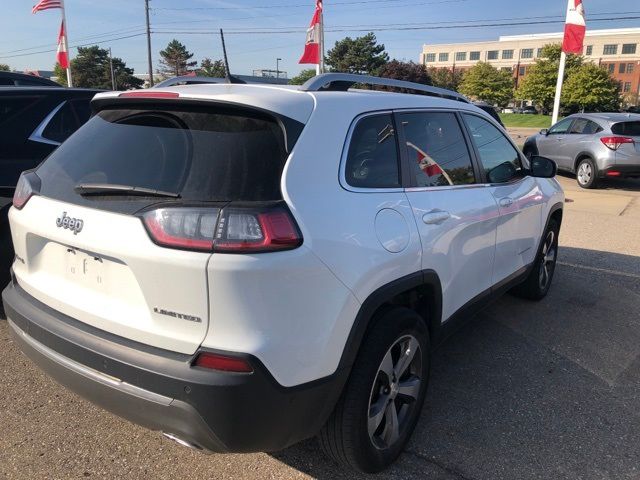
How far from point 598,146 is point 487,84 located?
7015 cm

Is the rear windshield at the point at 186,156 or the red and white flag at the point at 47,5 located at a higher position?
the red and white flag at the point at 47,5

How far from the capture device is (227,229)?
190 cm

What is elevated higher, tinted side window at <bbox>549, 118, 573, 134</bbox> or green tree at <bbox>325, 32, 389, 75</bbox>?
green tree at <bbox>325, 32, 389, 75</bbox>

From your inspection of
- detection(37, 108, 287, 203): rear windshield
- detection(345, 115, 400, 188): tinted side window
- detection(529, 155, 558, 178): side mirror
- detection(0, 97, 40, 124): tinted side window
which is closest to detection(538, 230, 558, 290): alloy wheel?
detection(529, 155, 558, 178): side mirror

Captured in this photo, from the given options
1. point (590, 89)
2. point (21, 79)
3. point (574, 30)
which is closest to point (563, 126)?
point (574, 30)

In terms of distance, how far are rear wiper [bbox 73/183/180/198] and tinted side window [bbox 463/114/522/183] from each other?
2.21 metres

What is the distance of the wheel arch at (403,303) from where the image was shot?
7.20 feet

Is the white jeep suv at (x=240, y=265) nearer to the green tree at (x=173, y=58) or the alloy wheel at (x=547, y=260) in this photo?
the alloy wheel at (x=547, y=260)

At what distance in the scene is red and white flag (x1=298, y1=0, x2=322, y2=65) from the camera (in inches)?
736

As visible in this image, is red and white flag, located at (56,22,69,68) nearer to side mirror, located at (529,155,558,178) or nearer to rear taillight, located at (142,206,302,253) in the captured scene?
side mirror, located at (529,155,558,178)

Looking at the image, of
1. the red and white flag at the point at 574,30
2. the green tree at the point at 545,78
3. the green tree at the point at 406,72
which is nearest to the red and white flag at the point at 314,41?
the red and white flag at the point at 574,30

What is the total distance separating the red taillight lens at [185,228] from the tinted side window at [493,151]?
2.20 meters

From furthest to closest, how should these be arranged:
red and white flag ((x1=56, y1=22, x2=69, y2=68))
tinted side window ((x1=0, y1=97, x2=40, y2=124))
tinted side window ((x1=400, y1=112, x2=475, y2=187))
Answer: red and white flag ((x1=56, y1=22, x2=69, y2=68)), tinted side window ((x1=0, y1=97, x2=40, y2=124)), tinted side window ((x1=400, y1=112, x2=475, y2=187))

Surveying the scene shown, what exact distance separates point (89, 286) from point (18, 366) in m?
1.77
